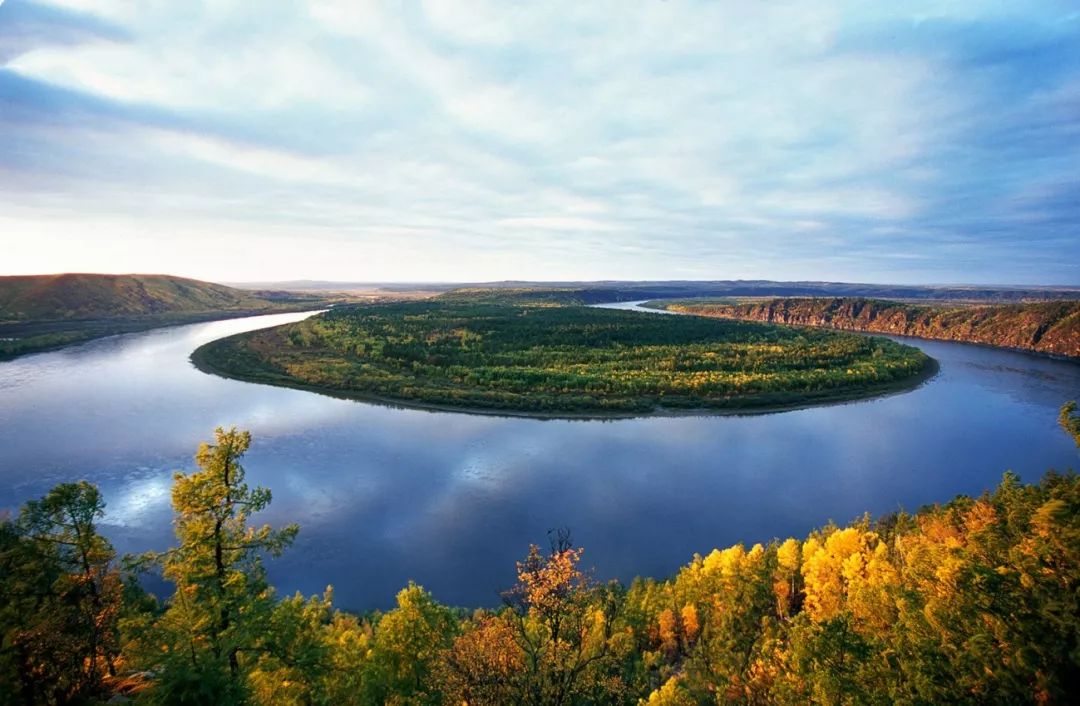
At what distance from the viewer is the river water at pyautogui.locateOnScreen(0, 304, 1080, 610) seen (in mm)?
35844

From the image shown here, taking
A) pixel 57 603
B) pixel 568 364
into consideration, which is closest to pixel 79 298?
pixel 568 364

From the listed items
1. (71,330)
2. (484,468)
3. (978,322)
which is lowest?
(484,468)

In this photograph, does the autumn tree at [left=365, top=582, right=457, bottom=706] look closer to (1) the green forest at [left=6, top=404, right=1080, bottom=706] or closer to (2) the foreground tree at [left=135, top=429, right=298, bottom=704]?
(1) the green forest at [left=6, top=404, right=1080, bottom=706]

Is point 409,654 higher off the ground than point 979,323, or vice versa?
point 979,323

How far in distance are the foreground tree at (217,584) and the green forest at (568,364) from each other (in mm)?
58026

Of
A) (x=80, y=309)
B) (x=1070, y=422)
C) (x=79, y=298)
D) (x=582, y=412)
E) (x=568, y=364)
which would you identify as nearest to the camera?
(x=1070, y=422)

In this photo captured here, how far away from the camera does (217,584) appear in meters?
11.5

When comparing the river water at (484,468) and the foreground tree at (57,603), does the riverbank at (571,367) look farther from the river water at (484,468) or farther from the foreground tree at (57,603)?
the foreground tree at (57,603)

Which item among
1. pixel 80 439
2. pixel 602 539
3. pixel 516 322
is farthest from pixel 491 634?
pixel 516 322

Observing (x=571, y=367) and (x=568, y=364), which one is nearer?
(x=571, y=367)

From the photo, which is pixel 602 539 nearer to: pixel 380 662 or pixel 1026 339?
pixel 380 662

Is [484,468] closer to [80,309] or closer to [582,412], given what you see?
[582,412]

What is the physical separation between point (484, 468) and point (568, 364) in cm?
4558

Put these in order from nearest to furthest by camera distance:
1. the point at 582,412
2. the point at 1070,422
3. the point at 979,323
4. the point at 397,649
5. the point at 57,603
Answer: the point at 1070,422
the point at 57,603
the point at 397,649
the point at 582,412
the point at 979,323
